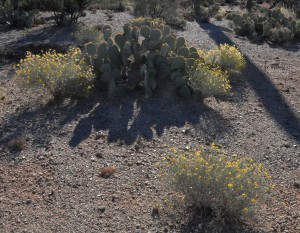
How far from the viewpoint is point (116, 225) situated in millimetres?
5277

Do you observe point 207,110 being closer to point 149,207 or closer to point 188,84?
point 188,84

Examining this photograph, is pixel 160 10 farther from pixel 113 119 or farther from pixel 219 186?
pixel 219 186

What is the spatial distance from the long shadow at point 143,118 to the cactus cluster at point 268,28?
7682mm

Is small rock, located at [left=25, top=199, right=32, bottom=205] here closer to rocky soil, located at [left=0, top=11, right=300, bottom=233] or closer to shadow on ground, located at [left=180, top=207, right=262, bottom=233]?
rocky soil, located at [left=0, top=11, right=300, bottom=233]

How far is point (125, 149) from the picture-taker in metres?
7.06

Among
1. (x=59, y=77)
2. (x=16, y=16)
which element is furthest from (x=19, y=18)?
(x=59, y=77)

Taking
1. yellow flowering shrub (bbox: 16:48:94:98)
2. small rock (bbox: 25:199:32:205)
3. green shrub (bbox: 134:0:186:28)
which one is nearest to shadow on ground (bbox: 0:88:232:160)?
yellow flowering shrub (bbox: 16:48:94:98)

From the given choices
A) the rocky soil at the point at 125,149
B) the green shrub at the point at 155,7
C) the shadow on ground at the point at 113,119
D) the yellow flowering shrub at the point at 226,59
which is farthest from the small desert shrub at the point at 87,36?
the green shrub at the point at 155,7

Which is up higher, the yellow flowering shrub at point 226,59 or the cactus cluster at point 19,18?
the yellow flowering shrub at point 226,59

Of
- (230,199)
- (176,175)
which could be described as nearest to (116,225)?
(176,175)

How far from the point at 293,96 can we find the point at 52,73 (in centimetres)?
536

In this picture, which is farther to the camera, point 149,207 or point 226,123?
point 226,123

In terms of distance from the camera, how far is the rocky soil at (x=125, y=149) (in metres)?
5.40

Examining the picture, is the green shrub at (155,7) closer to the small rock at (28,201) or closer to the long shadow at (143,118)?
the long shadow at (143,118)
